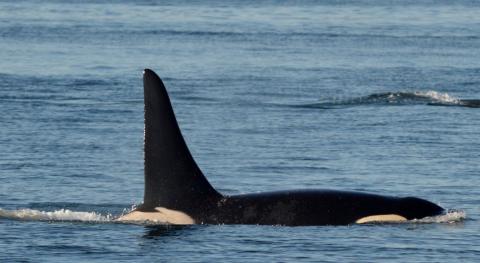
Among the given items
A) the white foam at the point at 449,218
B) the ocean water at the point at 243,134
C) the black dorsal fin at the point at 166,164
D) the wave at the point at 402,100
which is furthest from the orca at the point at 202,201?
the wave at the point at 402,100

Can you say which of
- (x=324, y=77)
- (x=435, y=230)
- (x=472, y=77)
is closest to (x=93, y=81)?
(x=324, y=77)

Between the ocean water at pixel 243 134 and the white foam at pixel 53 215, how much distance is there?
0.11 ft

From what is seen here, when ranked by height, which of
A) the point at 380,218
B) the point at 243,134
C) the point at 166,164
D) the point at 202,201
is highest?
the point at 166,164

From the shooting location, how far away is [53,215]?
55.3 feet

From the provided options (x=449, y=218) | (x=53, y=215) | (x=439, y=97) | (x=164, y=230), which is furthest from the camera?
(x=439, y=97)

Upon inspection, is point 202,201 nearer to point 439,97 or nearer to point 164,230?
point 164,230

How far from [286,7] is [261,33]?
31.0 m

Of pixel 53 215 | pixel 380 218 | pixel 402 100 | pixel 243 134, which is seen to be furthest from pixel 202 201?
pixel 402 100

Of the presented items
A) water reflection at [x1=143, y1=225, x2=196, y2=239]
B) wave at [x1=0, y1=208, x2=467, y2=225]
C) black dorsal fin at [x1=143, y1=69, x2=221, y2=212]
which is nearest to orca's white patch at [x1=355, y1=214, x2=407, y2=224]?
wave at [x1=0, y1=208, x2=467, y2=225]

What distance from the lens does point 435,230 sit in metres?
15.9

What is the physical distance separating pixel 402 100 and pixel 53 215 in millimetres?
16566

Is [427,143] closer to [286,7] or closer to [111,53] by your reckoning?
[111,53]

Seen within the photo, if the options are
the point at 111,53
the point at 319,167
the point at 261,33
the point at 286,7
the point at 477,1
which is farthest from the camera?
the point at 477,1

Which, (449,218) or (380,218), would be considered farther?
(449,218)
